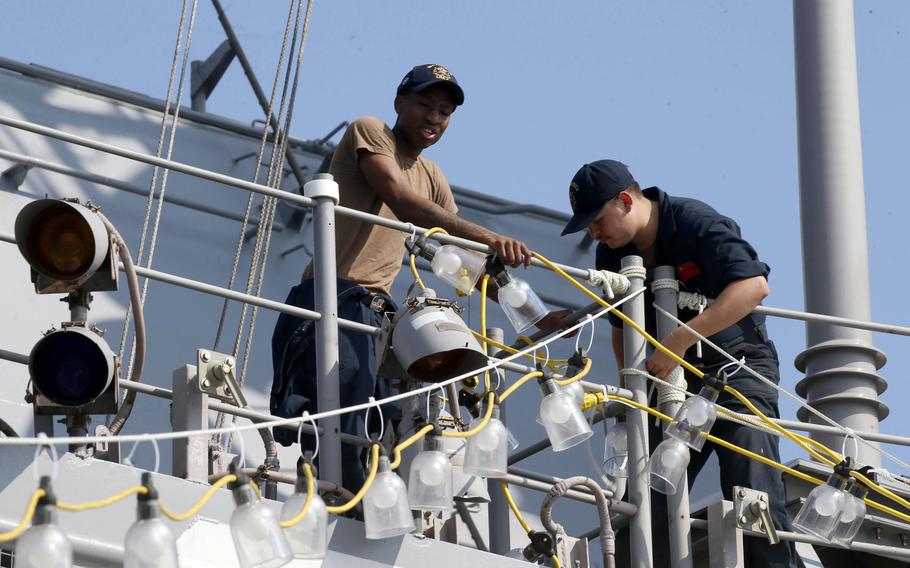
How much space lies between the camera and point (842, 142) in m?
7.51

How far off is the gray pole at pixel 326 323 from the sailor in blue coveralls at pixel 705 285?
3.60 ft

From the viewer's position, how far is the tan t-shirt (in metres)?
5.79

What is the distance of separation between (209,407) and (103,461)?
0.40m

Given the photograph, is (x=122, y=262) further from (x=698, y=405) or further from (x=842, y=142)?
(x=842, y=142)

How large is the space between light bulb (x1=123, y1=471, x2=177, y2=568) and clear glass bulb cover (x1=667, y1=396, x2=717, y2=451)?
2195 mm

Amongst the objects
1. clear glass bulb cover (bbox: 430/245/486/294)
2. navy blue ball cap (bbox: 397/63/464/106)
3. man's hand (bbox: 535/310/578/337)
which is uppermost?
navy blue ball cap (bbox: 397/63/464/106)

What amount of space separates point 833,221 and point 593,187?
184 centimetres

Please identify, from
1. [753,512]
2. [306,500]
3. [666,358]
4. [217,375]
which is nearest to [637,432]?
[666,358]

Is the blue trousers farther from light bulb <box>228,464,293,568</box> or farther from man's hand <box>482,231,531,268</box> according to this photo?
light bulb <box>228,464,293,568</box>

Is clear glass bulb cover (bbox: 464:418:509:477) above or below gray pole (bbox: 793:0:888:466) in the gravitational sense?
below

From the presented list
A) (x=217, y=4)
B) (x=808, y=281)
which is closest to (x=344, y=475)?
(x=808, y=281)

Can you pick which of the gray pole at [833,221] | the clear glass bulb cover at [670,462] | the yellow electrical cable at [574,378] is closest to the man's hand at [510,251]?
the yellow electrical cable at [574,378]

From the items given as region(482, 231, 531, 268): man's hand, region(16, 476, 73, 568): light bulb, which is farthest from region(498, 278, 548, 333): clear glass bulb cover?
region(16, 476, 73, 568): light bulb

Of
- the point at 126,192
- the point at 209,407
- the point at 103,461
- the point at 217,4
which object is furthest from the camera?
the point at 217,4
